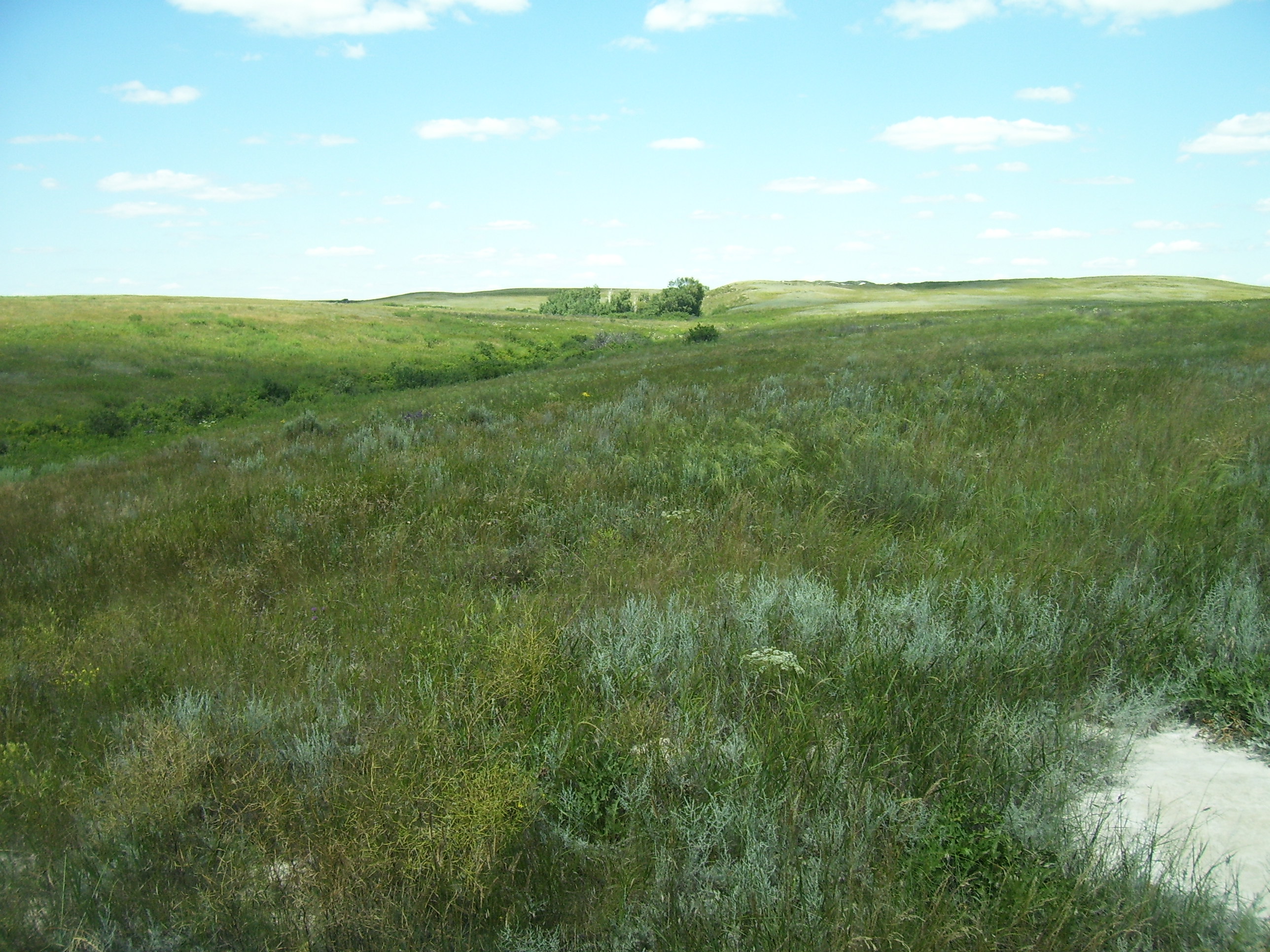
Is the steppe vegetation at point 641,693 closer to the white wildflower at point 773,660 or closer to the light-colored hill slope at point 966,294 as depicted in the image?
the white wildflower at point 773,660

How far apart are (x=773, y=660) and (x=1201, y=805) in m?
1.48

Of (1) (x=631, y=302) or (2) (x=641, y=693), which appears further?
(1) (x=631, y=302)

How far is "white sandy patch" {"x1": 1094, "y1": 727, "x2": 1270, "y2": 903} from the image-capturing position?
85.5 inches

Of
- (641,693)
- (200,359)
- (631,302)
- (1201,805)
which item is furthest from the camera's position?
(631,302)

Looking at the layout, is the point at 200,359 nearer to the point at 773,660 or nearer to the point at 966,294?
the point at 773,660

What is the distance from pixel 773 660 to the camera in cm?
307

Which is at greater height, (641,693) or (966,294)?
(966,294)

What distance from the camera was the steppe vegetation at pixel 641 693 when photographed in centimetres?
209

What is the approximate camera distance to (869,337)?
1147 inches

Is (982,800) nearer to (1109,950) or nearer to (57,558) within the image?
(1109,950)

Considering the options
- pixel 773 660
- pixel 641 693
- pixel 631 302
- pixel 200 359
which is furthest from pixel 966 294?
pixel 641 693

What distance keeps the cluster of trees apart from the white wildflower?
3513 inches

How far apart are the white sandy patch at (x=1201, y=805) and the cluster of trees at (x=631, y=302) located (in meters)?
89.7

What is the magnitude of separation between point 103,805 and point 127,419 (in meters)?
22.8
